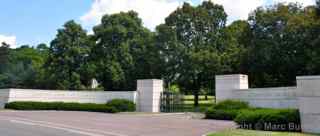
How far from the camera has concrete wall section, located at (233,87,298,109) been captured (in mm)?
21922

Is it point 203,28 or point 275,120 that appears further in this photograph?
point 203,28

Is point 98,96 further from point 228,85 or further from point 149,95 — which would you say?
point 228,85

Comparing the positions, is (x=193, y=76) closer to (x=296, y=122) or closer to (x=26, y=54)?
(x=296, y=122)

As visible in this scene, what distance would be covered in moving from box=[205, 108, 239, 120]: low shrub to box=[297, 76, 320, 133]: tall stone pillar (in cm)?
751

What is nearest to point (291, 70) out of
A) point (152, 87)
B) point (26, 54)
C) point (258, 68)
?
point (258, 68)

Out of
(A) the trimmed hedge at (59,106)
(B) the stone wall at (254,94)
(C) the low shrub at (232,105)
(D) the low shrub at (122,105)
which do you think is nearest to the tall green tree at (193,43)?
(D) the low shrub at (122,105)

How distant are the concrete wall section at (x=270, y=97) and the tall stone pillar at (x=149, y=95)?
25.9 ft

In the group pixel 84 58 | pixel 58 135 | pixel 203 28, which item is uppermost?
pixel 203 28

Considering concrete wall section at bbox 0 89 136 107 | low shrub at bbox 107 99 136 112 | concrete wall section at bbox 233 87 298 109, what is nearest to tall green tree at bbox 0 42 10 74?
concrete wall section at bbox 0 89 136 107

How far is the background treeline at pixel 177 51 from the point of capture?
35.2 metres

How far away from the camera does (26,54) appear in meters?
68.8

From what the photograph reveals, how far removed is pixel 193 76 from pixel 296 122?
26437mm

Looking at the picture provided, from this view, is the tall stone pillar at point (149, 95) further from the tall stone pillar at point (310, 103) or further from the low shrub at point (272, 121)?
the tall stone pillar at point (310, 103)

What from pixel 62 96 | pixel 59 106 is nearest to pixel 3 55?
pixel 62 96
